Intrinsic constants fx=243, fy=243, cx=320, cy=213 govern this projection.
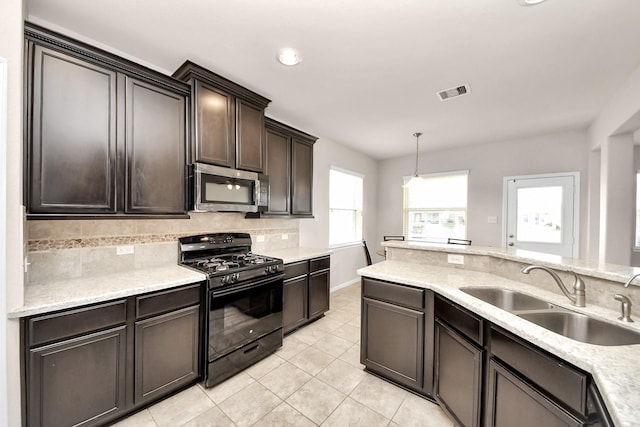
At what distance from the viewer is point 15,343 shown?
1.27 metres

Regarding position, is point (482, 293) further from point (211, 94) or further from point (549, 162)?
point (549, 162)

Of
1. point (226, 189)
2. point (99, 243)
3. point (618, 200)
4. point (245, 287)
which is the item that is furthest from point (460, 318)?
point (618, 200)

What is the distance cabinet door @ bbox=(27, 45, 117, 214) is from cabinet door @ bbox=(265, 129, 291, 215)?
152 cm

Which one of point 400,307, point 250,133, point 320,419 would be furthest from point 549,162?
point 320,419

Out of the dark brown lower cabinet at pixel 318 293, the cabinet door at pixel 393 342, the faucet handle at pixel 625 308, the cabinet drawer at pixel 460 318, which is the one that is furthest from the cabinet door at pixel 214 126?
the faucet handle at pixel 625 308

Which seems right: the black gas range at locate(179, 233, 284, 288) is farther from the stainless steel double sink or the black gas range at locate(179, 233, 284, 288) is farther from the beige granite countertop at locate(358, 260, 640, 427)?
the stainless steel double sink

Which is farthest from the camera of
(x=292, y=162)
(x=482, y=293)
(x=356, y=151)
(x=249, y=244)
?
(x=356, y=151)

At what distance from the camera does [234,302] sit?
2.14 meters

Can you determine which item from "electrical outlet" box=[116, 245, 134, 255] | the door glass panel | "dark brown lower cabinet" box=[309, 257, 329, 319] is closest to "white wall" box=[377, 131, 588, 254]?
the door glass panel

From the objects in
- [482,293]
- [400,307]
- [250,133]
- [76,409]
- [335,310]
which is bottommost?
[335,310]

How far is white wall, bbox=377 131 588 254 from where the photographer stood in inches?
152

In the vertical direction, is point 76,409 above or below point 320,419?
above

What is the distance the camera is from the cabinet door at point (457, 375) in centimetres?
143

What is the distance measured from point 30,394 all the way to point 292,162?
9.44ft
